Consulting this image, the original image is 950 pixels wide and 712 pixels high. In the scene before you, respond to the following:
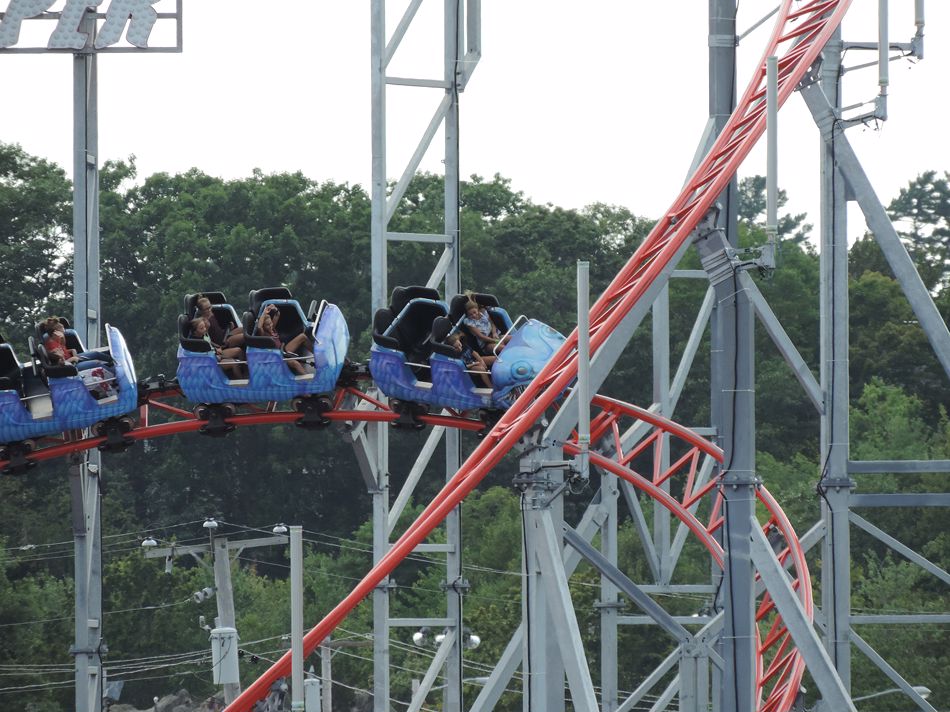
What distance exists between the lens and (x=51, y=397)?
1323 centimetres

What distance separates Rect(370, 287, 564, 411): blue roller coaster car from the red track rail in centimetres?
202

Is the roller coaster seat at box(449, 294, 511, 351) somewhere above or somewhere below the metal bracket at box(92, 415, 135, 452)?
above

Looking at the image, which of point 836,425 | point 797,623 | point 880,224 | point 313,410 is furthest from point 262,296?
point 797,623

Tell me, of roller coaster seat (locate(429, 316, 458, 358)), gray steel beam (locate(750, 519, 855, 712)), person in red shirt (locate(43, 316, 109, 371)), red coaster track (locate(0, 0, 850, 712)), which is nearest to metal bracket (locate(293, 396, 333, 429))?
red coaster track (locate(0, 0, 850, 712))

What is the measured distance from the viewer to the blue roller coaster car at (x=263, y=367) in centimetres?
1340

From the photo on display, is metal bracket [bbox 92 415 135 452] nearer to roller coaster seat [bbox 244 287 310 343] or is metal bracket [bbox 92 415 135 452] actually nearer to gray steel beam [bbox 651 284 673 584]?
roller coaster seat [bbox 244 287 310 343]

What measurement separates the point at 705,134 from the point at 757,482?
4.02m

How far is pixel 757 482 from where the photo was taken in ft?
32.3

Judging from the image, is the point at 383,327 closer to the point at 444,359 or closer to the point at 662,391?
the point at 444,359

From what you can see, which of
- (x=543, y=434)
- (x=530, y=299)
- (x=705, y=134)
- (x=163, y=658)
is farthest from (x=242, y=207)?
(x=543, y=434)

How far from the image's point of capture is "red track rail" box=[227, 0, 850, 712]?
34.0 ft

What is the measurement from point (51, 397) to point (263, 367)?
1.39 m

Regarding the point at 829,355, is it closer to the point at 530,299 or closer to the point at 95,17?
the point at 95,17

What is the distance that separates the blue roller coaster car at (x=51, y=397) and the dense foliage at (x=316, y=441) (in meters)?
18.1
